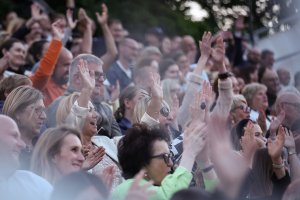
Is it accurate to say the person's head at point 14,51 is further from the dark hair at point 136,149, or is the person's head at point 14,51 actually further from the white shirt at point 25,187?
the white shirt at point 25,187

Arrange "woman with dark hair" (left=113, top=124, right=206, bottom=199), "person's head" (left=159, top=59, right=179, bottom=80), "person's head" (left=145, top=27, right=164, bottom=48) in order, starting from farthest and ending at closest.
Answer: "person's head" (left=145, top=27, right=164, bottom=48)
"person's head" (left=159, top=59, right=179, bottom=80)
"woman with dark hair" (left=113, top=124, right=206, bottom=199)

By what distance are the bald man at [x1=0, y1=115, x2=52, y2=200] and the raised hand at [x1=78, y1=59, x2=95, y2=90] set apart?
1.89 meters

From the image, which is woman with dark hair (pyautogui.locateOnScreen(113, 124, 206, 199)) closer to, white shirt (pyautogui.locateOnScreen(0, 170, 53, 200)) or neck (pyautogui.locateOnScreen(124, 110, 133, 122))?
white shirt (pyautogui.locateOnScreen(0, 170, 53, 200))

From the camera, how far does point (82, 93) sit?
8.73m

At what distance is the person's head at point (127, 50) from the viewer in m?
13.5

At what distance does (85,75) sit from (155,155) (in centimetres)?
204

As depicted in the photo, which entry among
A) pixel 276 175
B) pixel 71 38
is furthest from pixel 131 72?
pixel 276 175

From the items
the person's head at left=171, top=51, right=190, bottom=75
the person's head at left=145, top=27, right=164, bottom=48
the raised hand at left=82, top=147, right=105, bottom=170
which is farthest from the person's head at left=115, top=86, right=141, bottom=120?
the person's head at left=145, top=27, right=164, bottom=48

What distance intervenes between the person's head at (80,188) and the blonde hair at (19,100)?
2453 millimetres

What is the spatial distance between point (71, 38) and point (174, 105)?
5.41 metres

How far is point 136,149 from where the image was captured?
714 centimetres

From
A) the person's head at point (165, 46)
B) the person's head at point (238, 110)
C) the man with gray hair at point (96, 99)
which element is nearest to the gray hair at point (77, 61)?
the man with gray hair at point (96, 99)

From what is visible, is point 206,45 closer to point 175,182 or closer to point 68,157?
point 68,157

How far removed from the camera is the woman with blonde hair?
826cm
